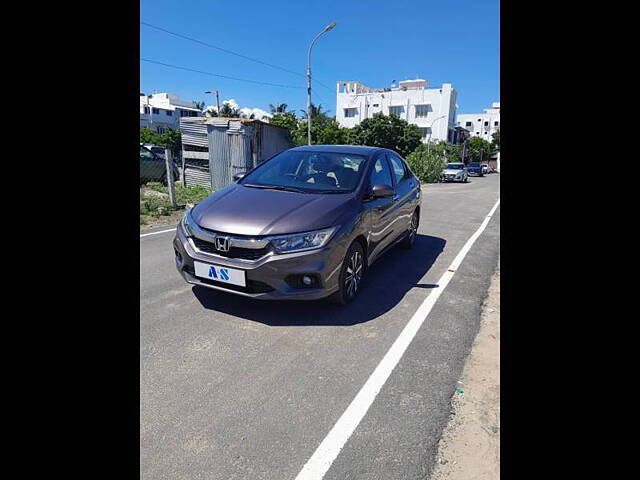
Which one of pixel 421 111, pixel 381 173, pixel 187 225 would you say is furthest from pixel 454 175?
pixel 421 111

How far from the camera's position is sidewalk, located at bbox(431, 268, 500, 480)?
6.64 feet

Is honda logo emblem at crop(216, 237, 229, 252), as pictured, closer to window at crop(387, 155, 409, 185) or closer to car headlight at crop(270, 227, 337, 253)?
car headlight at crop(270, 227, 337, 253)

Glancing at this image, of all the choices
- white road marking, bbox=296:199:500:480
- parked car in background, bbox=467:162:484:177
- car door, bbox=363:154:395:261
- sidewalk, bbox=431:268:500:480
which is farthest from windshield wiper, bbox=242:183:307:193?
parked car in background, bbox=467:162:484:177

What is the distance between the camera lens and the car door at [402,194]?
17.0ft

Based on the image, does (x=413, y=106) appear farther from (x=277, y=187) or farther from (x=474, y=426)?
(x=474, y=426)

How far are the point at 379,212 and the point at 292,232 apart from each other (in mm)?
1393

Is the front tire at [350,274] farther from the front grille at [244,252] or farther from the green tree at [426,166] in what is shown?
the green tree at [426,166]

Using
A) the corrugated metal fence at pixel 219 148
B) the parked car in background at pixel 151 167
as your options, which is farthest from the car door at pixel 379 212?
the parked car in background at pixel 151 167
